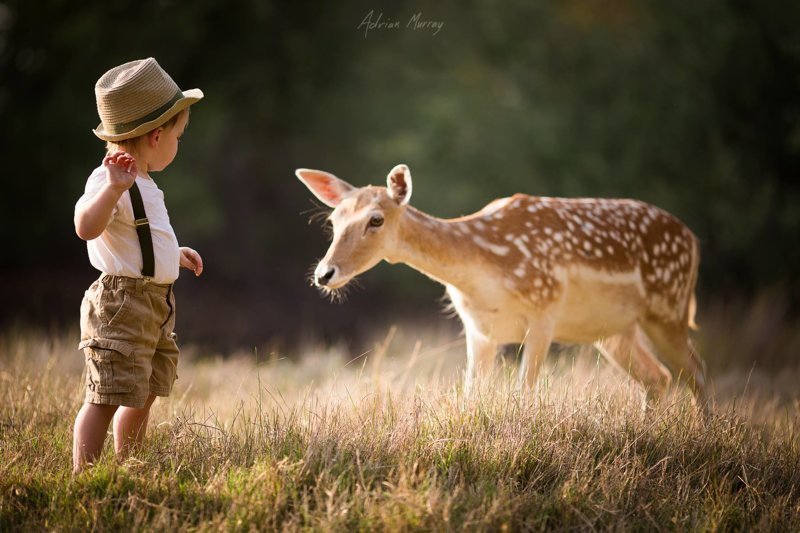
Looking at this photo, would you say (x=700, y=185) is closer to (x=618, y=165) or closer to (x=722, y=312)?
(x=618, y=165)

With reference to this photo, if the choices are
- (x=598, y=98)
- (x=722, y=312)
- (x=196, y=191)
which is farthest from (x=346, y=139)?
(x=722, y=312)

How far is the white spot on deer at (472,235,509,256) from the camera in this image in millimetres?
5668

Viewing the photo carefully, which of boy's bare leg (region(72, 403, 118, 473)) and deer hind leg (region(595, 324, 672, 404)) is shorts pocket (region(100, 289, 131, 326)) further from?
deer hind leg (region(595, 324, 672, 404))

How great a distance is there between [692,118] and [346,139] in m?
6.90

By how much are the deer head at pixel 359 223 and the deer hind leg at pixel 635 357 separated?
6.69ft

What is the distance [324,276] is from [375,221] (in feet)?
1.73

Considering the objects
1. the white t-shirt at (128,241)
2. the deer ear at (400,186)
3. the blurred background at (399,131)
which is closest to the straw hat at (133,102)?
the white t-shirt at (128,241)

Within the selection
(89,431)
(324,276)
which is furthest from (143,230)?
(324,276)

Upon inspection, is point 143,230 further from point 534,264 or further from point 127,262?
point 534,264

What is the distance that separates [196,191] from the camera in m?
15.4

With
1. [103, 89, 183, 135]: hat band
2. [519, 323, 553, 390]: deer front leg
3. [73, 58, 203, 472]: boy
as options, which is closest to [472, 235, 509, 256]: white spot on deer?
[519, 323, 553, 390]: deer front leg

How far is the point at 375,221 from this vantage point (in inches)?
207

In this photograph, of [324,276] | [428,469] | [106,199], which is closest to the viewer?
[106,199]

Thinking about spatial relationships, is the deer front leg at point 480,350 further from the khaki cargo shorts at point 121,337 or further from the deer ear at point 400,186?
the khaki cargo shorts at point 121,337
